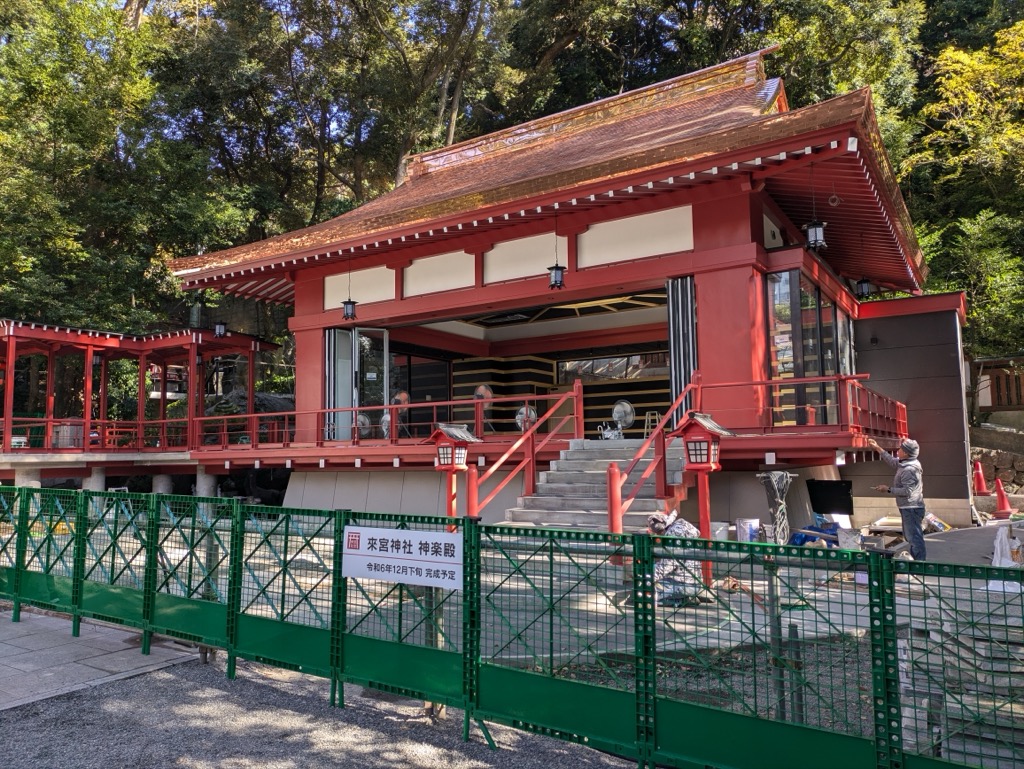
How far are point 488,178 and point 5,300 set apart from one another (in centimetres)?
1311

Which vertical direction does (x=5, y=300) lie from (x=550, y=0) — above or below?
below

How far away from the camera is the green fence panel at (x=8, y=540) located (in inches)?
302

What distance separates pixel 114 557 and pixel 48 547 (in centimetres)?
120

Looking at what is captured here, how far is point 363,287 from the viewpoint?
14.1m

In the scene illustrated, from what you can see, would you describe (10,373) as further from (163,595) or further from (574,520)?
(574,520)

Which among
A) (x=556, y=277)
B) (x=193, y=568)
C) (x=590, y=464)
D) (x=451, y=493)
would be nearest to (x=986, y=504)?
(x=590, y=464)

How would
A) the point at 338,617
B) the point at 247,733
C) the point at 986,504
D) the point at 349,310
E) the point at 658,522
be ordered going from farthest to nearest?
the point at 986,504, the point at 349,310, the point at 658,522, the point at 338,617, the point at 247,733

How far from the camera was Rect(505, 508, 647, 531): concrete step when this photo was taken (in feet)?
26.7

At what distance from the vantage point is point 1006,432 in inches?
784

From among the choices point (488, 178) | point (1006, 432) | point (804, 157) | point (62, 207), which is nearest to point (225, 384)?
point (62, 207)

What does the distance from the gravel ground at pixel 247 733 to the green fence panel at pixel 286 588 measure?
332 mm

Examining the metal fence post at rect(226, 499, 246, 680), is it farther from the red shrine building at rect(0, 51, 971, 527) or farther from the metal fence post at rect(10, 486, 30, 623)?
the metal fence post at rect(10, 486, 30, 623)

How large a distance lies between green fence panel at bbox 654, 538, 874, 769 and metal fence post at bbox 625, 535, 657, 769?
6cm

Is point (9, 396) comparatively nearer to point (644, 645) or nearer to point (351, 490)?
point (351, 490)
